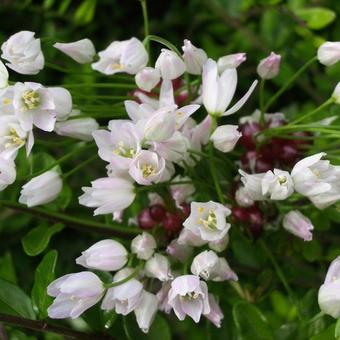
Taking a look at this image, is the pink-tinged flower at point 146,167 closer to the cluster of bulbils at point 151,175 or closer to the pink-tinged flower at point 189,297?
the cluster of bulbils at point 151,175

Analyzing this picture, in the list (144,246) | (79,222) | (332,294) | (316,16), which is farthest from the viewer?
(316,16)

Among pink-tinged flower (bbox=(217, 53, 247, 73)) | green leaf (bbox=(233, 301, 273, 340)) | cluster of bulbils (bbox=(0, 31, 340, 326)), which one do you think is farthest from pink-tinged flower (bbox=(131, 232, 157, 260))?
pink-tinged flower (bbox=(217, 53, 247, 73))

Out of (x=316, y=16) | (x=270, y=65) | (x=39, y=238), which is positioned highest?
(x=270, y=65)

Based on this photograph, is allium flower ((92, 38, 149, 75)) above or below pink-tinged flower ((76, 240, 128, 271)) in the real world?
above

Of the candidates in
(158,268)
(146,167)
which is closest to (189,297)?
(158,268)

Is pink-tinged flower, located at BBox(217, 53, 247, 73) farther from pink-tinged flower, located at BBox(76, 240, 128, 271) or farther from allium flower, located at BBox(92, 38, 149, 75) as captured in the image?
A: pink-tinged flower, located at BBox(76, 240, 128, 271)

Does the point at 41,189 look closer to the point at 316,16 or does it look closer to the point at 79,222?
the point at 79,222
